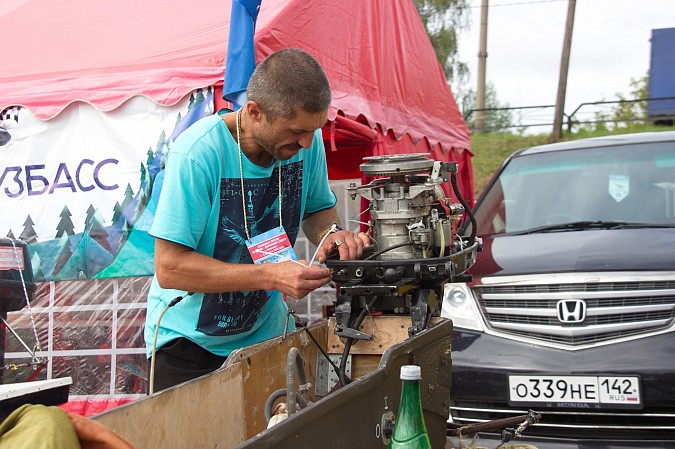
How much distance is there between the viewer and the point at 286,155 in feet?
8.30

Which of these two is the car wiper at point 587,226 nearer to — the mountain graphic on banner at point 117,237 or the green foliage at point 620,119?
the mountain graphic on banner at point 117,237

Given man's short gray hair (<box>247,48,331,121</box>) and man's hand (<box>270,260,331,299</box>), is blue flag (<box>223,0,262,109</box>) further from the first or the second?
man's hand (<box>270,260,331,299</box>)

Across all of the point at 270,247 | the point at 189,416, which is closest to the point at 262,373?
the point at 189,416

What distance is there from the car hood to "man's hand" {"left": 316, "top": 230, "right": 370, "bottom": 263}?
185 cm

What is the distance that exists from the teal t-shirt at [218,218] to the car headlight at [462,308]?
1.61 metres

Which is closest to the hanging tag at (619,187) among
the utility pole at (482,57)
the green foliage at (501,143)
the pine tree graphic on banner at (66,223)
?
the pine tree graphic on banner at (66,223)

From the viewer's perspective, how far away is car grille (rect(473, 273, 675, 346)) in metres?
3.73

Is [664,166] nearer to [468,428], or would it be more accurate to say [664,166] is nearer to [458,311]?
[458,311]

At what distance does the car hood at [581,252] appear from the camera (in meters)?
3.87

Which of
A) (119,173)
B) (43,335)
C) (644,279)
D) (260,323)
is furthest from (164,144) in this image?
(644,279)

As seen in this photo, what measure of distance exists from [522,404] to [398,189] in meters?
1.78

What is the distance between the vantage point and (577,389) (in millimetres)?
3596

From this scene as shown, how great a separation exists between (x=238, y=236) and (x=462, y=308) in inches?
77.9

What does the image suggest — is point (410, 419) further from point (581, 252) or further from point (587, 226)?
point (587, 226)
